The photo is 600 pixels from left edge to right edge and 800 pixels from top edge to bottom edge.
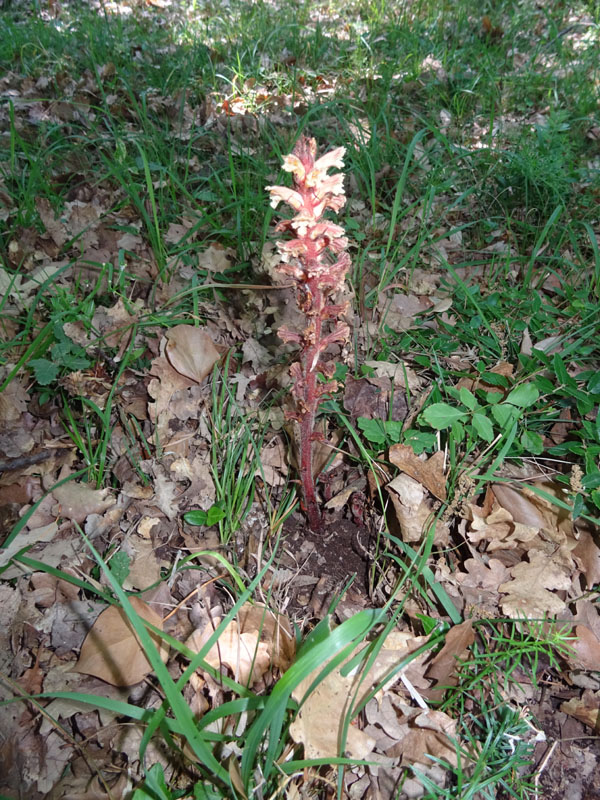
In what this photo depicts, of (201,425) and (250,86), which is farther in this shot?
(250,86)

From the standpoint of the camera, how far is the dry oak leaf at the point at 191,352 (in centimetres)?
231

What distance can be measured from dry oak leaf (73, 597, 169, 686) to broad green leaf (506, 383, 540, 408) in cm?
151

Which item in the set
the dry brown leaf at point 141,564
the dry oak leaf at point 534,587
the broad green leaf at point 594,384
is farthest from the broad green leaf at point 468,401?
the dry brown leaf at point 141,564

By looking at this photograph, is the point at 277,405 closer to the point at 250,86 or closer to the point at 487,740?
the point at 487,740

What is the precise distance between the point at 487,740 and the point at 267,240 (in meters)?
2.40

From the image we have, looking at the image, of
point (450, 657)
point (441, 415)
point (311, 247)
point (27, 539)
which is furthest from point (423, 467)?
point (27, 539)

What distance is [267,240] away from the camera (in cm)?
281

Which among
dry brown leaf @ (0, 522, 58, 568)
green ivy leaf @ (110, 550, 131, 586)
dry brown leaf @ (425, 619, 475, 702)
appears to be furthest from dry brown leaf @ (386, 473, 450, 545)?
dry brown leaf @ (0, 522, 58, 568)

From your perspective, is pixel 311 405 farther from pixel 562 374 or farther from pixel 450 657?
pixel 562 374

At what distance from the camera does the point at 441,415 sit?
6.39 ft

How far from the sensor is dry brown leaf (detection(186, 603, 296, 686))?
1621 millimetres

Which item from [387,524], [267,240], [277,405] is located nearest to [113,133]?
[267,240]

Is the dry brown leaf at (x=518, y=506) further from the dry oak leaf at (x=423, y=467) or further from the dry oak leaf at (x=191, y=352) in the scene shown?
the dry oak leaf at (x=191, y=352)

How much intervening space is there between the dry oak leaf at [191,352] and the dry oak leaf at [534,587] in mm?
1503
